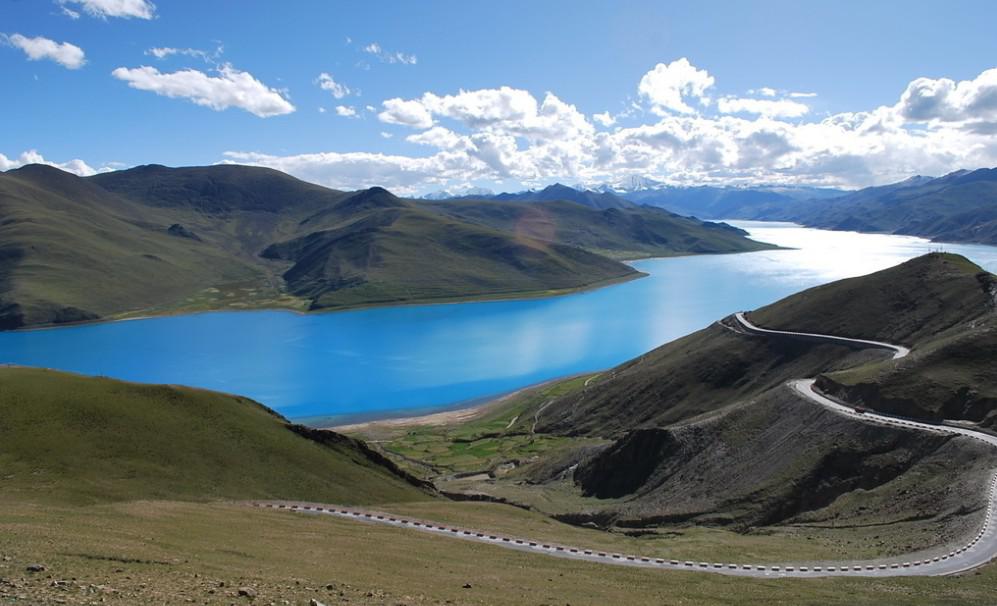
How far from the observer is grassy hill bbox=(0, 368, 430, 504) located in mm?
49906

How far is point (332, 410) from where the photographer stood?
149875 millimetres

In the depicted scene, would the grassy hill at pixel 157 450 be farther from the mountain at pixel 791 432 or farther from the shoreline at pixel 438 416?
the shoreline at pixel 438 416

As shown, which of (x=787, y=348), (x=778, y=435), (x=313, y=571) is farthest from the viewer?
(x=787, y=348)

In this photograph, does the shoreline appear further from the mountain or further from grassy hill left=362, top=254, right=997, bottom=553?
the mountain

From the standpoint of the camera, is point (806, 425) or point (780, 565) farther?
point (806, 425)

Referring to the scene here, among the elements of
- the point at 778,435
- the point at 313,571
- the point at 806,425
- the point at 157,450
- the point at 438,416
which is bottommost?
the point at 438,416

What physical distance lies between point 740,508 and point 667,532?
8119mm

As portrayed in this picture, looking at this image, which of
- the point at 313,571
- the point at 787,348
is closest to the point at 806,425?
the point at 787,348

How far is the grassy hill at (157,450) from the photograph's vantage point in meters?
49.9

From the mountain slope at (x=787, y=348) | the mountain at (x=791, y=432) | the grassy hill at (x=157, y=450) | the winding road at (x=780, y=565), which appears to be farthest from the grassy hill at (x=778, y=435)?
the grassy hill at (x=157, y=450)

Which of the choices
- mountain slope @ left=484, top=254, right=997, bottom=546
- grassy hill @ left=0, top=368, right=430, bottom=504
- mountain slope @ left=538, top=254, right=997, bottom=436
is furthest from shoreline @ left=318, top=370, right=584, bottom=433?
grassy hill @ left=0, top=368, right=430, bottom=504

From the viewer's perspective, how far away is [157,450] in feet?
187

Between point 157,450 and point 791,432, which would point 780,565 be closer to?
point 791,432

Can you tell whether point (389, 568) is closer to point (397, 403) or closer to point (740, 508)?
point (740, 508)
